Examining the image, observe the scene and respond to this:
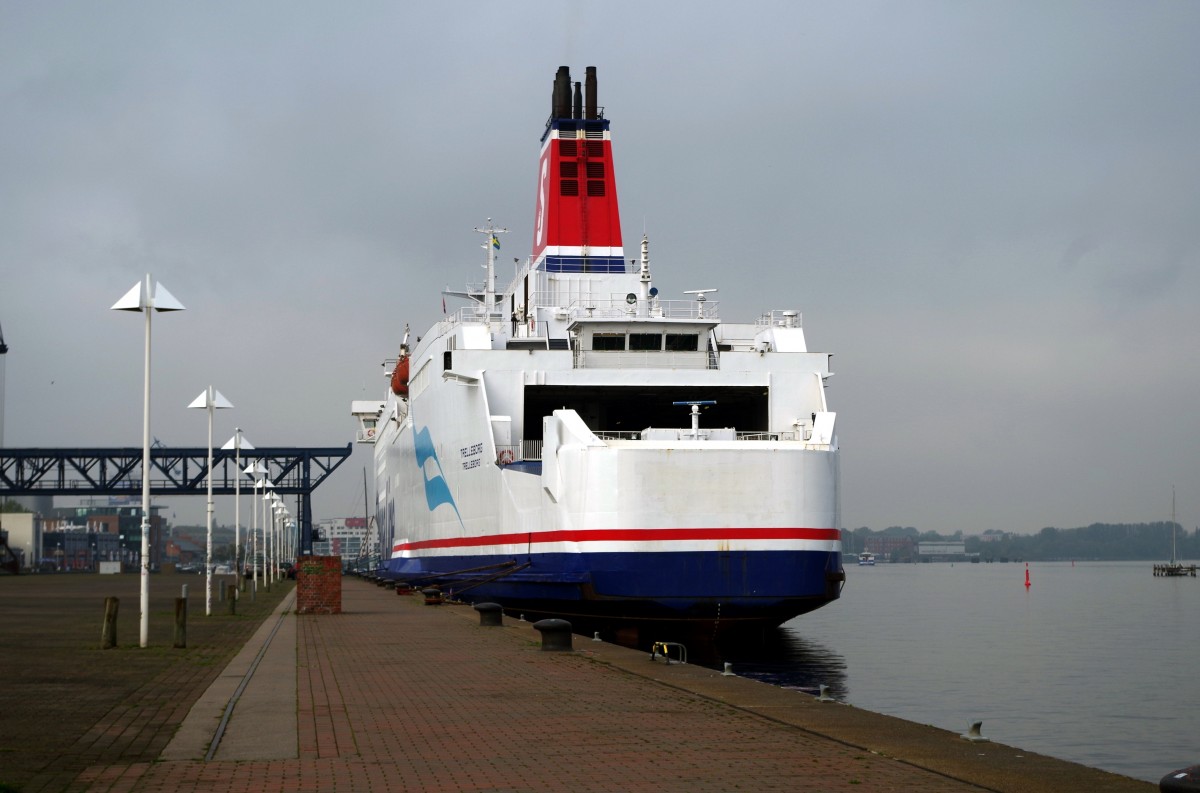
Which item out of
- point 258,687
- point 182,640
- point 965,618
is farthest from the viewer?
point 965,618

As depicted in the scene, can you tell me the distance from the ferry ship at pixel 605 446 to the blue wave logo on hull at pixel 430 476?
11 cm

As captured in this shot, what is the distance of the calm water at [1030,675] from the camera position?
1998cm

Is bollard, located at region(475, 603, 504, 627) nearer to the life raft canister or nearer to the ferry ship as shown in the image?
the ferry ship

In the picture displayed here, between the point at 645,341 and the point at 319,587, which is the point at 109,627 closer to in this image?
the point at 319,587

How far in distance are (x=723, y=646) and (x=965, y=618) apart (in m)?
28.0

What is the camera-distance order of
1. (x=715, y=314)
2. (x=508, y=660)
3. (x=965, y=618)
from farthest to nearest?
(x=965, y=618) < (x=715, y=314) < (x=508, y=660)

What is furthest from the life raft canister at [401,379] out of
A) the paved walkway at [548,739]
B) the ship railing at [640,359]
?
the paved walkway at [548,739]

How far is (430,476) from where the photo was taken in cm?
4256

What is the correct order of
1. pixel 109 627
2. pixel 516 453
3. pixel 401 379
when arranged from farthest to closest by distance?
pixel 401 379, pixel 516 453, pixel 109 627

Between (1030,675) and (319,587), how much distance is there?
59.2ft

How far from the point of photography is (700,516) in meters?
26.9

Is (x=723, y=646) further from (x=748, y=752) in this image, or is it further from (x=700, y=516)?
(x=748, y=752)

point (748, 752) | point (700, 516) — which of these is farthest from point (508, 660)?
point (748, 752)

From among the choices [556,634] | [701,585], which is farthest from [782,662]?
[556,634]
